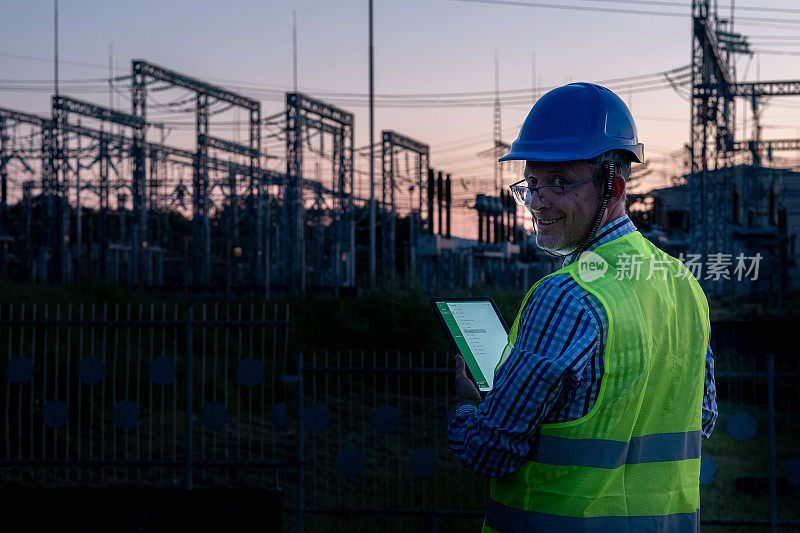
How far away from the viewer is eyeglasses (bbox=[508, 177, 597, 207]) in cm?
200

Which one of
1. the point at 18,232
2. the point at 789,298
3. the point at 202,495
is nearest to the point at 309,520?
the point at 202,495

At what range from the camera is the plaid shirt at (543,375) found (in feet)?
5.82

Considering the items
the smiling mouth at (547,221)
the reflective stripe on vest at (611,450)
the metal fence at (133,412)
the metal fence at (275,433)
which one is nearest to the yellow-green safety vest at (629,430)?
the reflective stripe on vest at (611,450)

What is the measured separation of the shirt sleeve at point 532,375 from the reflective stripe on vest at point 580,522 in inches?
4.1

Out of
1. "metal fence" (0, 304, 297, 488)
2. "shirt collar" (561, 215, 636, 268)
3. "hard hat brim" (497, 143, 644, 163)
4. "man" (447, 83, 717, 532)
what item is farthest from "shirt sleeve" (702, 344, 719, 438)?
"metal fence" (0, 304, 297, 488)

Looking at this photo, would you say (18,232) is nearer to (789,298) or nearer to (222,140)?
(222,140)

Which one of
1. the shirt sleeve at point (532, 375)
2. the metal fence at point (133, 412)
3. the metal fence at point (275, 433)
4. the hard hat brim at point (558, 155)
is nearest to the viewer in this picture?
the shirt sleeve at point (532, 375)

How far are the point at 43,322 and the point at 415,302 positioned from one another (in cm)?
560

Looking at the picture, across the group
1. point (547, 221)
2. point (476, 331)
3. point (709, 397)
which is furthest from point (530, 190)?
point (709, 397)

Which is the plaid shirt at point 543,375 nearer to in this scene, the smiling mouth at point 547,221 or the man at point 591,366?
the man at point 591,366

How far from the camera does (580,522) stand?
5.96 feet

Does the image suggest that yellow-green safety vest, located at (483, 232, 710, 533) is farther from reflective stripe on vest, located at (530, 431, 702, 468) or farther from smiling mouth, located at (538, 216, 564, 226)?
smiling mouth, located at (538, 216, 564, 226)

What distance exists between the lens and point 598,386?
181 centimetres

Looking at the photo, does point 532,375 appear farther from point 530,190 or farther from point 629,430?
point 530,190
